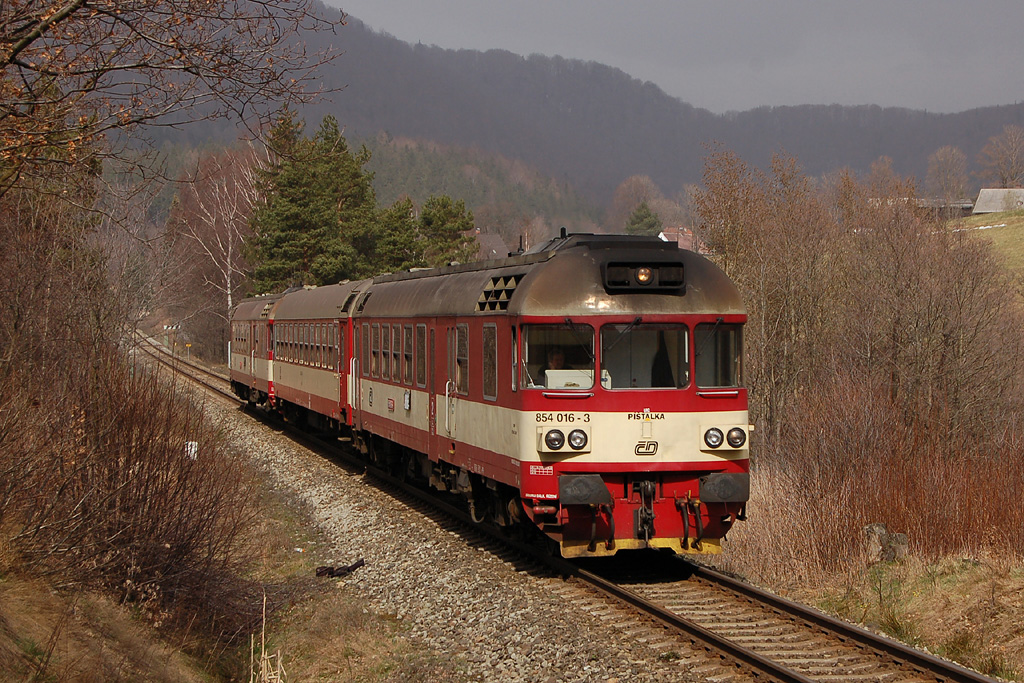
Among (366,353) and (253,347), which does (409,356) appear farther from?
(253,347)

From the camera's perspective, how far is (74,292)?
16125 mm

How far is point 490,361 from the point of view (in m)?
10.6

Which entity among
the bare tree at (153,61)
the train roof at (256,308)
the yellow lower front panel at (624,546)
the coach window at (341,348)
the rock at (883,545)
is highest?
the bare tree at (153,61)

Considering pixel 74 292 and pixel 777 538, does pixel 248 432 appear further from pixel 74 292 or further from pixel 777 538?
pixel 777 538

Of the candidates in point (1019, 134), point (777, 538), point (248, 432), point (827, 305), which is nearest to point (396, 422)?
point (777, 538)

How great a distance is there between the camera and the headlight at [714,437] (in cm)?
965

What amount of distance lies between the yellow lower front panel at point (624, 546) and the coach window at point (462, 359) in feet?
8.46

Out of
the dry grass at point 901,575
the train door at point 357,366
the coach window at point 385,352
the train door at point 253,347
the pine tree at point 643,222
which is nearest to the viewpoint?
the dry grass at point 901,575

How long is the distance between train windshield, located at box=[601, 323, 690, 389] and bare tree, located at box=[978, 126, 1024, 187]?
108 meters

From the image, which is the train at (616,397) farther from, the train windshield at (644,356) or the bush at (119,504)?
the bush at (119,504)

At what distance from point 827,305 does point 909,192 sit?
5.68 metres

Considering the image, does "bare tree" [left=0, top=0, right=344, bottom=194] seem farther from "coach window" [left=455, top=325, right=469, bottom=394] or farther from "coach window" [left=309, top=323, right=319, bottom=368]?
"coach window" [left=309, top=323, right=319, bottom=368]

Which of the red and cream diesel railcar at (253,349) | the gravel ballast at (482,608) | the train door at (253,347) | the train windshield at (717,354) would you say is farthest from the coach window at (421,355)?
the train door at (253,347)

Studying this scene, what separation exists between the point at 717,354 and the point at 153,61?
5905 mm
